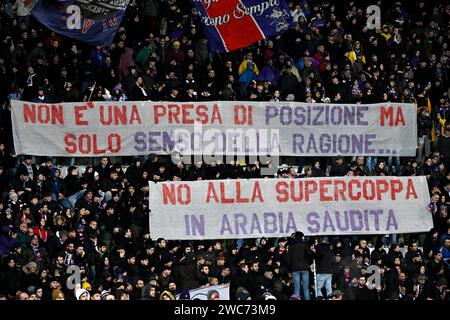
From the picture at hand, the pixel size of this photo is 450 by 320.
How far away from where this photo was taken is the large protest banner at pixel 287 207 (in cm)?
2653

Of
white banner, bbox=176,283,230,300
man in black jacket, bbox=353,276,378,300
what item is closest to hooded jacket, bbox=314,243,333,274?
man in black jacket, bbox=353,276,378,300

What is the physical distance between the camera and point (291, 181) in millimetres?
26938

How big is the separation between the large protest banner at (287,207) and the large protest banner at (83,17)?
355cm

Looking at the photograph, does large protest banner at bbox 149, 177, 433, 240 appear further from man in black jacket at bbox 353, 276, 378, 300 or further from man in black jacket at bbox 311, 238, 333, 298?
man in black jacket at bbox 353, 276, 378, 300

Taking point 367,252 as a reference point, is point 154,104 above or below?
above

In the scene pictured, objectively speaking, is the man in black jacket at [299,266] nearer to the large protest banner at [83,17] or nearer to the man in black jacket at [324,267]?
the man in black jacket at [324,267]

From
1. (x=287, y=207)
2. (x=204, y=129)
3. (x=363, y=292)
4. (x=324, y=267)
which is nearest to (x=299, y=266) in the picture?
(x=324, y=267)

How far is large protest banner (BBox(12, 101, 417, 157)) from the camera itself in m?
27.4

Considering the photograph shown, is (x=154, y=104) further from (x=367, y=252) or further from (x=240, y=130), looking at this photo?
(x=367, y=252)

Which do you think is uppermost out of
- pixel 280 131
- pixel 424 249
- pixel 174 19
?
pixel 174 19

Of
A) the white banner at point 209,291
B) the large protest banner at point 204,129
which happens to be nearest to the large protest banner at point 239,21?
the large protest banner at point 204,129

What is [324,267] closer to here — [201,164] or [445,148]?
[201,164]
